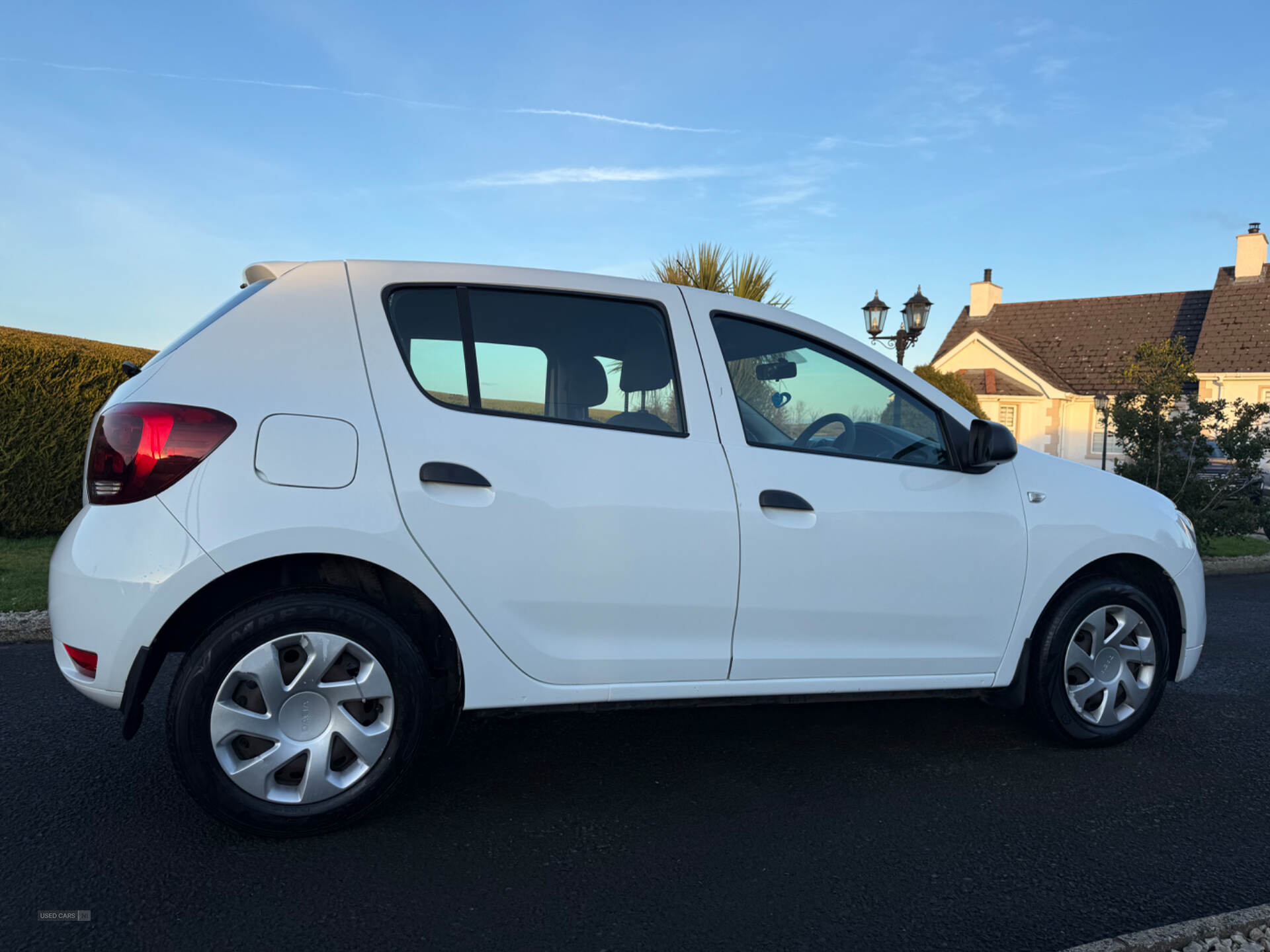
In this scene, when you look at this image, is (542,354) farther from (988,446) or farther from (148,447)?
(988,446)

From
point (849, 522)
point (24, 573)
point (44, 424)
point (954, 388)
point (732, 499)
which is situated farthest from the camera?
point (954, 388)

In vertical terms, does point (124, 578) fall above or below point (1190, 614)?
above

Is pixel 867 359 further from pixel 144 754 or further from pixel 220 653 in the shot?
pixel 144 754

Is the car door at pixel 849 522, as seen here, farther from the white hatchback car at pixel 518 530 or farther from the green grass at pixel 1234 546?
the green grass at pixel 1234 546

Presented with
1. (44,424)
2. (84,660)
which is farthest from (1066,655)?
(44,424)

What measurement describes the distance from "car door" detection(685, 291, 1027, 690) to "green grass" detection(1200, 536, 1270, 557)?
27.6 feet

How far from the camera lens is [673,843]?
293 cm

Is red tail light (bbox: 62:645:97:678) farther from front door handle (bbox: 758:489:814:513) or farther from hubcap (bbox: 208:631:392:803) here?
front door handle (bbox: 758:489:814:513)

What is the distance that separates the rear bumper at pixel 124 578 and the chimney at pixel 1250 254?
34.4 meters

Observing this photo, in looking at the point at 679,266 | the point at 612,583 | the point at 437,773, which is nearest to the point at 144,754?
the point at 437,773

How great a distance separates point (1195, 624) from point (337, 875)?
3488 millimetres

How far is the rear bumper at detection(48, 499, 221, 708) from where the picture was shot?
2648 millimetres

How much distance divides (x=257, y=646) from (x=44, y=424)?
773 cm

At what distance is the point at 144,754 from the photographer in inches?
141
